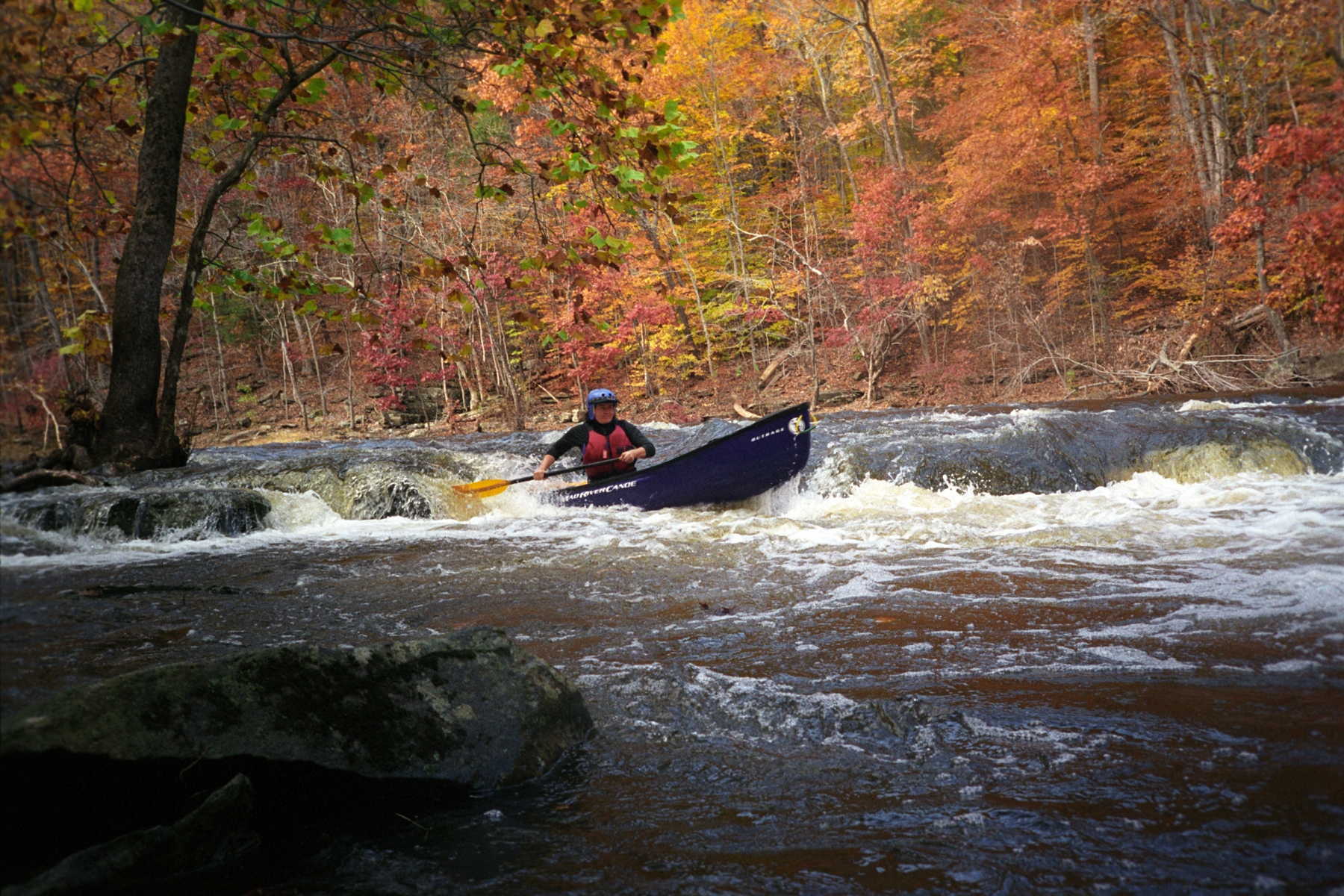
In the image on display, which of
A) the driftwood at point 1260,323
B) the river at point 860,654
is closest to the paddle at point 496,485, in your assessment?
the river at point 860,654

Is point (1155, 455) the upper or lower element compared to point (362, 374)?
lower

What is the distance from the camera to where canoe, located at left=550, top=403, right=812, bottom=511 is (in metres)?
8.02

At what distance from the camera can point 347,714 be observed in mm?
2451

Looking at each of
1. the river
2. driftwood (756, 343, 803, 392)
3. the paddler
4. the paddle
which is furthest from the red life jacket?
driftwood (756, 343, 803, 392)

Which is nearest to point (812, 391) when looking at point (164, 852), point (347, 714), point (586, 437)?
point (586, 437)

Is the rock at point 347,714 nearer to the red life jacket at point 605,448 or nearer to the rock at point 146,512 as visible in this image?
the red life jacket at point 605,448

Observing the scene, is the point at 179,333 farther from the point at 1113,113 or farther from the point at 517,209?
the point at 1113,113

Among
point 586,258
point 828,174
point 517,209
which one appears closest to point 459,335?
point 517,209

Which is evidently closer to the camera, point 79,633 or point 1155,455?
point 79,633

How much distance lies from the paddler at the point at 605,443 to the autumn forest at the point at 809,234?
5.41 ft

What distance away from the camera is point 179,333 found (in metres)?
9.11

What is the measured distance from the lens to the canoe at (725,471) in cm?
802

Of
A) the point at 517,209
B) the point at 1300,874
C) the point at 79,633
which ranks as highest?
the point at 517,209

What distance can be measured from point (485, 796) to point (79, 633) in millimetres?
2737
